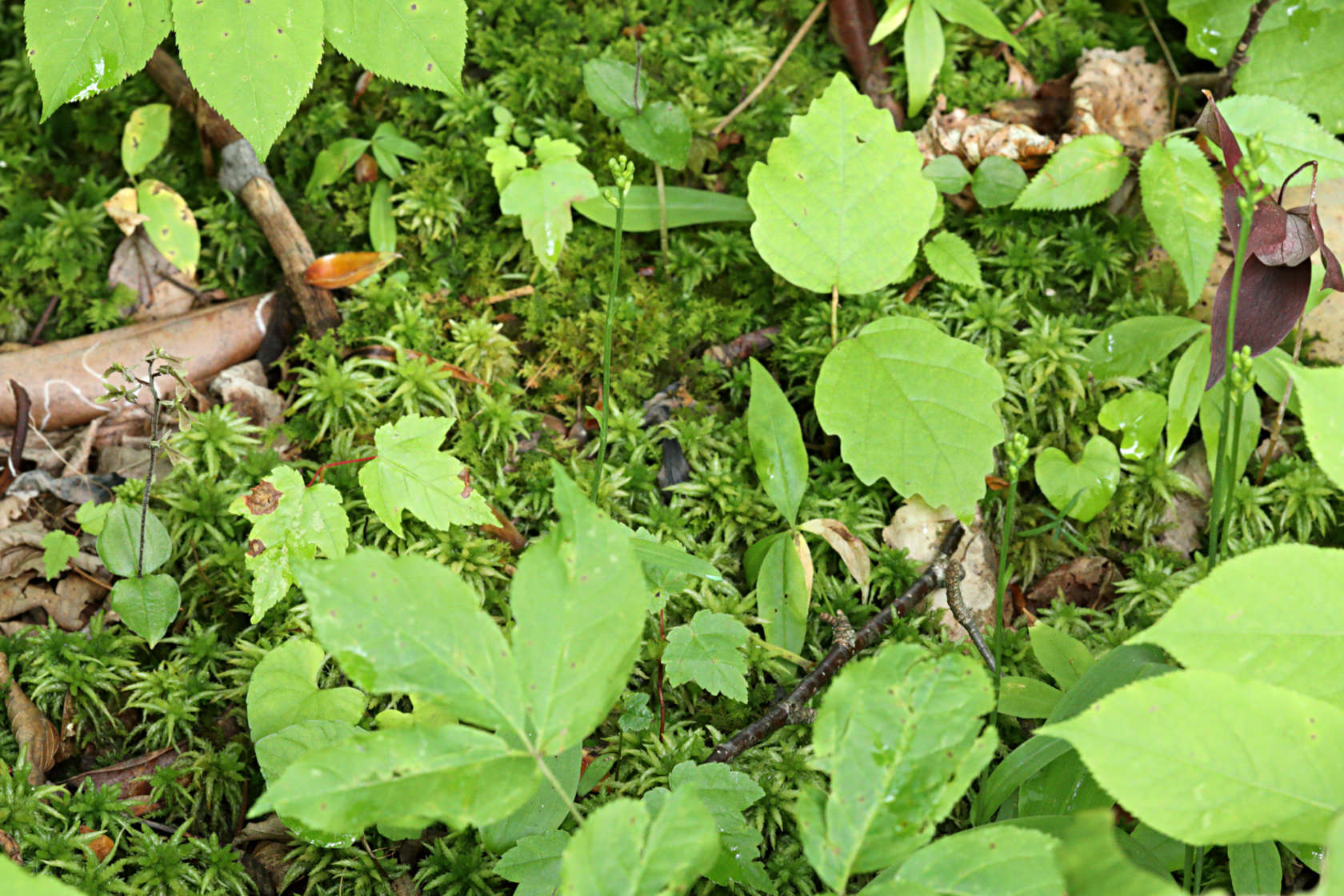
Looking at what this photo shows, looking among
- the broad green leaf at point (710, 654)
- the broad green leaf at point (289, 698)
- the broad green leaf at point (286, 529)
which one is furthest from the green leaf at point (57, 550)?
the broad green leaf at point (710, 654)

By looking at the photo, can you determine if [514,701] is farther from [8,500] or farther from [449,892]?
[8,500]

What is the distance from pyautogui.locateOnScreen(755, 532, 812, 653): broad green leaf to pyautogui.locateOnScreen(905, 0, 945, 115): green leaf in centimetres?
177

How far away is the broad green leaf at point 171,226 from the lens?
9.93 feet

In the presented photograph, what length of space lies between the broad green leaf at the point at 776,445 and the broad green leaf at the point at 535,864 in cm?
107

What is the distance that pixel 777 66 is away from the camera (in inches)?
130

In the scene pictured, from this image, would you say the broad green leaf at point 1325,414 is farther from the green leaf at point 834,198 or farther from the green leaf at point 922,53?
the green leaf at point 922,53

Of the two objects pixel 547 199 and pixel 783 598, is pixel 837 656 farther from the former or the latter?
pixel 547 199

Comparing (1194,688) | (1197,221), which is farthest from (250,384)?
(1197,221)

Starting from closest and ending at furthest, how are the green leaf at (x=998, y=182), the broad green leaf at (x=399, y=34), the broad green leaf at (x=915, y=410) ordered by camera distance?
the broad green leaf at (x=399, y=34)
the broad green leaf at (x=915, y=410)
the green leaf at (x=998, y=182)

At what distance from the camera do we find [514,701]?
1378mm

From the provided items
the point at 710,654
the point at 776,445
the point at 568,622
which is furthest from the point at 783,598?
the point at 568,622

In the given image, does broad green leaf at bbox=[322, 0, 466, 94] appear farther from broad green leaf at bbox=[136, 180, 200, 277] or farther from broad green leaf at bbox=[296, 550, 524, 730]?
broad green leaf at bbox=[296, 550, 524, 730]

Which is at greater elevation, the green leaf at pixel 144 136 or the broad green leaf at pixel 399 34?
the broad green leaf at pixel 399 34

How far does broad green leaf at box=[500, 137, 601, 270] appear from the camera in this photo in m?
2.87
